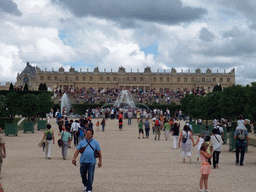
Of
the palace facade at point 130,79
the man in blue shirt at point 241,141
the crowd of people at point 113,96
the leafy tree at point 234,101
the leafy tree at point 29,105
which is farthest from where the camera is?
the palace facade at point 130,79

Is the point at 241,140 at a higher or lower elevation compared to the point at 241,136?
lower

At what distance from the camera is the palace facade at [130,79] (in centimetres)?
9781

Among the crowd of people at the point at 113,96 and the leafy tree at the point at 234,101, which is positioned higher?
the crowd of people at the point at 113,96

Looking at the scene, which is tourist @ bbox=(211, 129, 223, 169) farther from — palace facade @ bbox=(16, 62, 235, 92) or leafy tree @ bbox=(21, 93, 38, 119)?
palace facade @ bbox=(16, 62, 235, 92)

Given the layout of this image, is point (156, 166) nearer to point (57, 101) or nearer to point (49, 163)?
point (49, 163)

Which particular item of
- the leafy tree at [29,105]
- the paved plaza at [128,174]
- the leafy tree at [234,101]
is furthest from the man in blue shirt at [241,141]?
the leafy tree at [29,105]

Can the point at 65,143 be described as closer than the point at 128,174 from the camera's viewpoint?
No

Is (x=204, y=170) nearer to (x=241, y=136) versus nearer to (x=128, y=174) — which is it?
(x=128, y=174)

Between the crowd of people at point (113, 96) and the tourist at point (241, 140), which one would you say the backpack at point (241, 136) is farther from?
the crowd of people at point (113, 96)

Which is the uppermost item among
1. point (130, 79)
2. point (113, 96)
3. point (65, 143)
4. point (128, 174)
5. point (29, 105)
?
point (130, 79)

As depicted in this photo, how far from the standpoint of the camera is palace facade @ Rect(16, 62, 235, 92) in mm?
97812

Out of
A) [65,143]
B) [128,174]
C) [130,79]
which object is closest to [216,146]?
[128,174]

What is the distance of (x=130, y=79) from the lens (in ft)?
322

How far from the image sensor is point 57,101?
2079 inches
